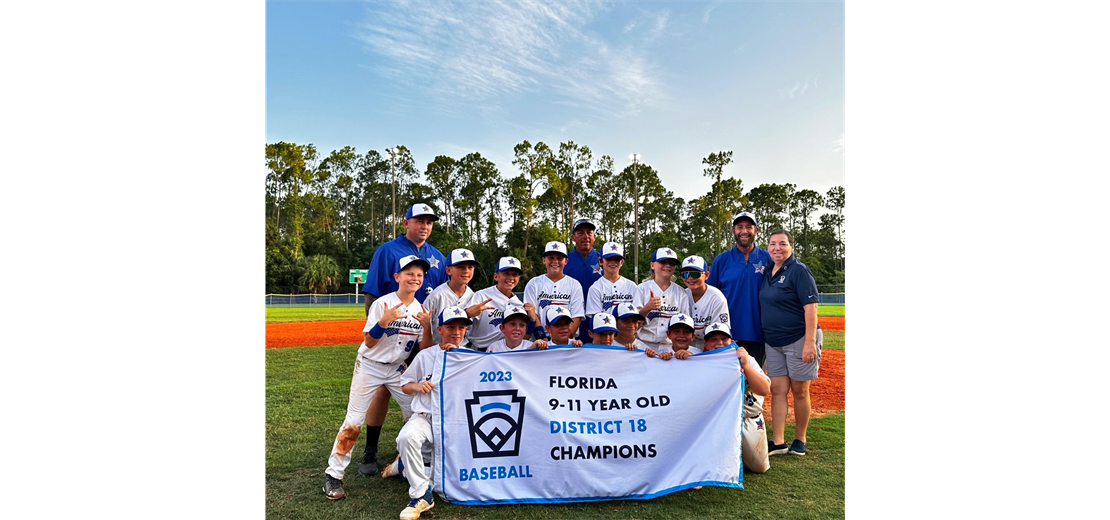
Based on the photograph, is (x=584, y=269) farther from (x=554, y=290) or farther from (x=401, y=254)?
(x=401, y=254)

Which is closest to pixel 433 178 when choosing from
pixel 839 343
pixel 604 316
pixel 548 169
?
pixel 548 169

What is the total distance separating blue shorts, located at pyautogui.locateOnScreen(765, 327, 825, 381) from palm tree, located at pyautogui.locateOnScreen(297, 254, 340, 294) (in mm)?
44300

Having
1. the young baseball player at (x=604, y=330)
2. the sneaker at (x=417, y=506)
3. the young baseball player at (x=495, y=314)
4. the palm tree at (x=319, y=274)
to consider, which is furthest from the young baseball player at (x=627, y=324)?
the palm tree at (x=319, y=274)

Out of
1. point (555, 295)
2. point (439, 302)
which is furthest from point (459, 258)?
point (555, 295)

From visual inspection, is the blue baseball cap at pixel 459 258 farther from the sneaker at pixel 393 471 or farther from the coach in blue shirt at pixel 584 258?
the sneaker at pixel 393 471

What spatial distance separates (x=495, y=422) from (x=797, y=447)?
328 cm

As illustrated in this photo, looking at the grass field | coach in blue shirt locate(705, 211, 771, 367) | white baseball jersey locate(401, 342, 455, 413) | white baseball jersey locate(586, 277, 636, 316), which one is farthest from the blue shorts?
white baseball jersey locate(401, 342, 455, 413)

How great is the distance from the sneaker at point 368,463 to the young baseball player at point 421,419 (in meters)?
0.13

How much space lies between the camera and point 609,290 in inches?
232

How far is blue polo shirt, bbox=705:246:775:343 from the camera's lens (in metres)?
5.91

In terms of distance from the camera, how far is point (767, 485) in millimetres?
4672

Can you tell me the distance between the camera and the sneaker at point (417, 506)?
13.0 ft

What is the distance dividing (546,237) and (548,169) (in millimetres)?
6261
